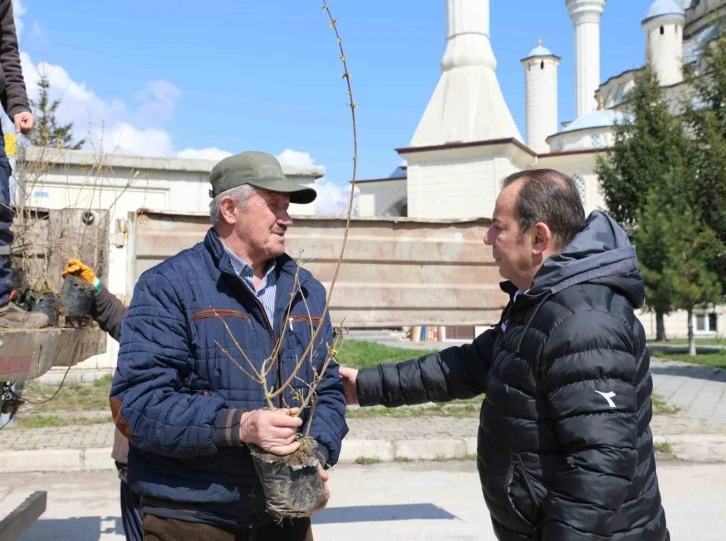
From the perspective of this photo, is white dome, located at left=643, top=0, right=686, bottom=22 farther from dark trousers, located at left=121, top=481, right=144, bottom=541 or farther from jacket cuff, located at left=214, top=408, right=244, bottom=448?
jacket cuff, located at left=214, top=408, right=244, bottom=448

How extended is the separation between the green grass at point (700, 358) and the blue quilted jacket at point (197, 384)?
17.2 m

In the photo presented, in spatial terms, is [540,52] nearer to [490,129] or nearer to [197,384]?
[490,129]

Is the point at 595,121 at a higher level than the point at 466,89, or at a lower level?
lower

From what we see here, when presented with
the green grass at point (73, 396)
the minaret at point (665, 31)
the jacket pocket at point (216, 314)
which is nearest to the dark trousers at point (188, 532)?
the jacket pocket at point (216, 314)

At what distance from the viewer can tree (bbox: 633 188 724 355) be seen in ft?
68.1

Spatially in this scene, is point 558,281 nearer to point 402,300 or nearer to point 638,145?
point 402,300

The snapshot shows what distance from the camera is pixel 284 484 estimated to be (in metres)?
2.30

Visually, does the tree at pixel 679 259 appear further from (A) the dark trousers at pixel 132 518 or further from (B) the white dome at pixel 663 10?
(B) the white dome at pixel 663 10

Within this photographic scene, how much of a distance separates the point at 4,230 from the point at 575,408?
7.97ft

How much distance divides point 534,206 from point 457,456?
6.18m

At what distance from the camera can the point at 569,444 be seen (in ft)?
7.50

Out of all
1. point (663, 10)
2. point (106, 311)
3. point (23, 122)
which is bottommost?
point (106, 311)

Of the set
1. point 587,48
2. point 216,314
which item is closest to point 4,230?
point 216,314

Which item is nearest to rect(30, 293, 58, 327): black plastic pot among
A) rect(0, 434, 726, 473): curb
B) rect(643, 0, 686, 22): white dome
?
rect(0, 434, 726, 473): curb
